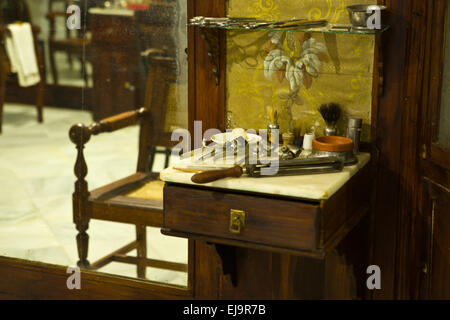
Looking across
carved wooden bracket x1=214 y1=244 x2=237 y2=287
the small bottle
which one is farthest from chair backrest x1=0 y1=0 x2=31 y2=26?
the small bottle

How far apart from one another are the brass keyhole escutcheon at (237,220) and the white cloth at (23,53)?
357cm

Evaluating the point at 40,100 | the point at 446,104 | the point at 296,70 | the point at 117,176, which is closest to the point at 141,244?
the point at 117,176

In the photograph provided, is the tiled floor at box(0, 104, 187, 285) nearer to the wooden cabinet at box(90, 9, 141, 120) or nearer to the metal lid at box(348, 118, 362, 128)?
the wooden cabinet at box(90, 9, 141, 120)

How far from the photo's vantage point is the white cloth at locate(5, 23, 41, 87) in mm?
5516

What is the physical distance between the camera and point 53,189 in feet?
15.4

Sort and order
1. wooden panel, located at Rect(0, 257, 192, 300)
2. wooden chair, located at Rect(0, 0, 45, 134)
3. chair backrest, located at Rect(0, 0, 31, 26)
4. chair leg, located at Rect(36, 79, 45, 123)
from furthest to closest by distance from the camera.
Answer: chair leg, located at Rect(36, 79, 45, 123)
wooden chair, located at Rect(0, 0, 45, 134)
chair backrest, located at Rect(0, 0, 31, 26)
wooden panel, located at Rect(0, 257, 192, 300)

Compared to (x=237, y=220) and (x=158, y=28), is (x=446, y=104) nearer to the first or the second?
(x=237, y=220)

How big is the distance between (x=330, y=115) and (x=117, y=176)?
1.99m

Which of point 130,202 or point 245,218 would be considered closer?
point 245,218

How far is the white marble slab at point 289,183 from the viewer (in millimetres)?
2211

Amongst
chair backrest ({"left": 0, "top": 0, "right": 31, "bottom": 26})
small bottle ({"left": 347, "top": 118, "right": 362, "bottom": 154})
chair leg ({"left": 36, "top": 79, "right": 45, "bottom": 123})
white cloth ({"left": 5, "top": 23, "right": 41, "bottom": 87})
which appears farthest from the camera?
chair leg ({"left": 36, "top": 79, "right": 45, "bottom": 123})

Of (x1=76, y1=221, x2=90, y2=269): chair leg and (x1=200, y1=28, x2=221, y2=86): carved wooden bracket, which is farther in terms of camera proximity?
(x1=76, y1=221, x2=90, y2=269): chair leg

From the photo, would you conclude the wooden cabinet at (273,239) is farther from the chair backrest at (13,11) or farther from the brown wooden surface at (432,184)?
the chair backrest at (13,11)
